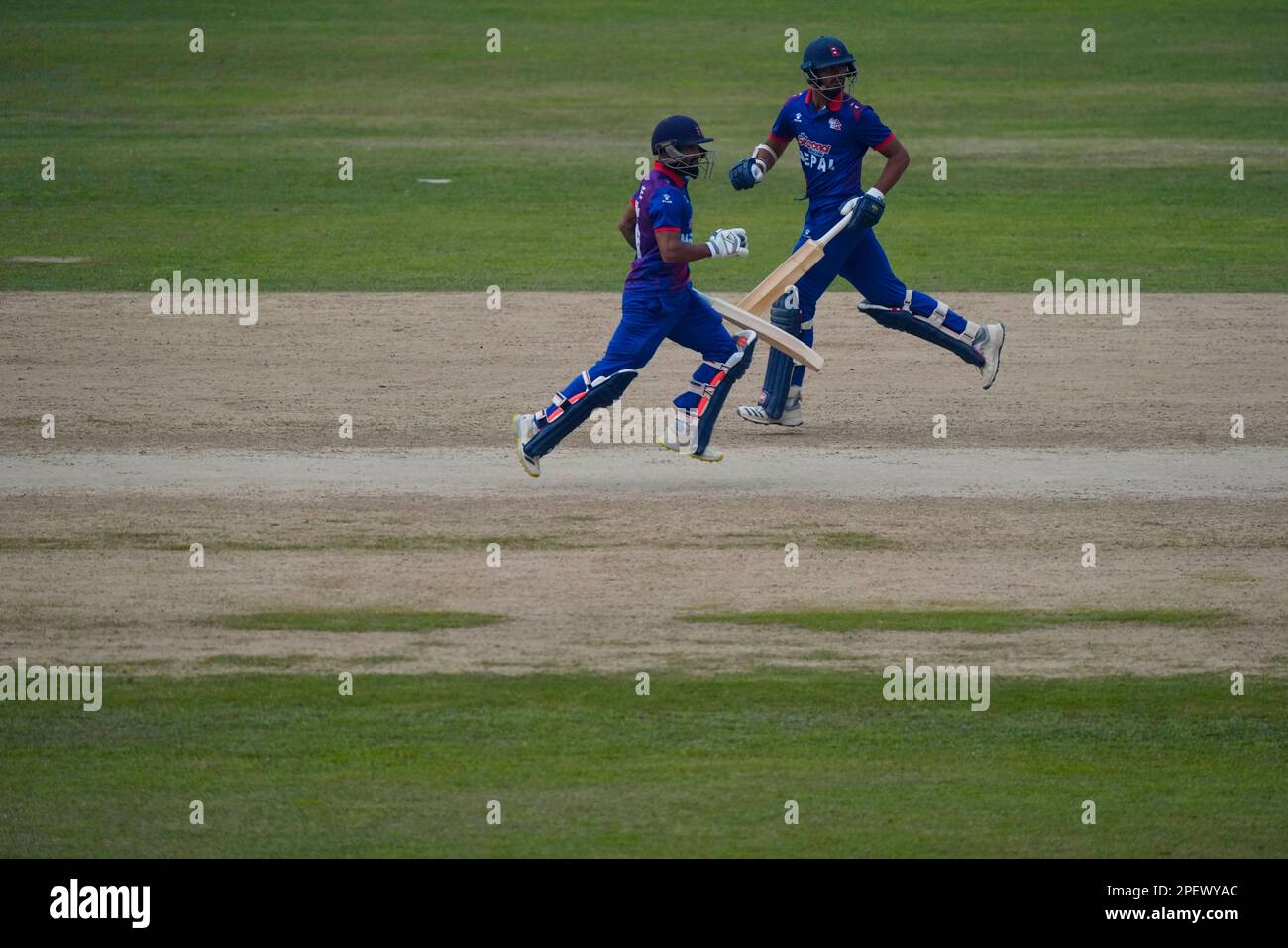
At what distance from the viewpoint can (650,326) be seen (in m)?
12.2

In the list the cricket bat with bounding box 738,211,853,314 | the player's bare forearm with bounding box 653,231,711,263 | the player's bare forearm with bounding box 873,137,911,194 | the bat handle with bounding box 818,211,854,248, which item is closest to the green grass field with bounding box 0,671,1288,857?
the player's bare forearm with bounding box 653,231,711,263

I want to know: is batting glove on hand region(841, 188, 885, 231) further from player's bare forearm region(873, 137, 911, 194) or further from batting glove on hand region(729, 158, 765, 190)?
batting glove on hand region(729, 158, 765, 190)

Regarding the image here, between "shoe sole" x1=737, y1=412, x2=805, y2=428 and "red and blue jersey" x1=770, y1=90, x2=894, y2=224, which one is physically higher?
"red and blue jersey" x1=770, y1=90, x2=894, y2=224

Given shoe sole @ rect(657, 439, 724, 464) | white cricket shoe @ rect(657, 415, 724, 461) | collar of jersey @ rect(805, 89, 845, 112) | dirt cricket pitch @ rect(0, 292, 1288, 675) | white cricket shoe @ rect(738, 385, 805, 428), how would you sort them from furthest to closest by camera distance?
white cricket shoe @ rect(738, 385, 805, 428) → collar of jersey @ rect(805, 89, 845, 112) → shoe sole @ rect(657, 439, 724, 464) → white cricket shoe @ rect(657, 415, 724, 461) → dirt cricket pitch @ rect(0, 292, 1288, 675)

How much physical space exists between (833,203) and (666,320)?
6.60ft

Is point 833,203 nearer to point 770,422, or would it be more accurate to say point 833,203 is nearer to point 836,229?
point 836,229

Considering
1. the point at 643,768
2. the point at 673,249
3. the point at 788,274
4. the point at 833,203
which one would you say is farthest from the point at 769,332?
the point at 643,768

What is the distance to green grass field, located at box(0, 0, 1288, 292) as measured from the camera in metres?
20.9

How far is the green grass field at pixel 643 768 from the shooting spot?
7.80m

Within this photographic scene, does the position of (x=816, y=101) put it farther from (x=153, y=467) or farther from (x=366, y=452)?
(x=153, y=467)

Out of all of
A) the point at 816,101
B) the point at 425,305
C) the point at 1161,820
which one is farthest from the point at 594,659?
the point at 425,305

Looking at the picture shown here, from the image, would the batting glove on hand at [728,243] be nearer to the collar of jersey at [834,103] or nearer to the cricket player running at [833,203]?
the cricket player running at [833,203]

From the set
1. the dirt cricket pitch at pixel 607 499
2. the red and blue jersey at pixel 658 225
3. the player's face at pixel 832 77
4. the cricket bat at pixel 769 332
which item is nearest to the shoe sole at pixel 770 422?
the dirt cricket pitch at pixel 607 499

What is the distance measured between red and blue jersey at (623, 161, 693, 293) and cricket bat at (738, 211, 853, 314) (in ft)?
3.60
